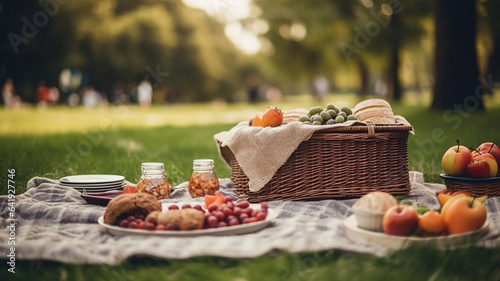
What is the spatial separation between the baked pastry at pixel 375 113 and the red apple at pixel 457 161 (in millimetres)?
588

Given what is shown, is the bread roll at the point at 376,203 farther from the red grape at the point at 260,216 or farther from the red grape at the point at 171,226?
the red grape at the point at 171,226

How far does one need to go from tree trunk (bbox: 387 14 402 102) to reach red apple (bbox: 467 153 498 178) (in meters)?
17.6

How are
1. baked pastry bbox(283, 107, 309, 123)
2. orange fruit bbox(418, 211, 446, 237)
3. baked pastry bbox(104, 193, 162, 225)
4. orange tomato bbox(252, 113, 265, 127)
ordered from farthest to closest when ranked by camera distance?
baked pastry bbox(283, 107, 309, 123) → orange tomato bbox(252, 113, 265, 127) → baked pastry bbox(104, 193, 162, 225) → orange fruit bbox(418, 211, 446, 237)

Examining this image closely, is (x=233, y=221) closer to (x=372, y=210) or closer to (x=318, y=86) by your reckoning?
(x=372, y=210)

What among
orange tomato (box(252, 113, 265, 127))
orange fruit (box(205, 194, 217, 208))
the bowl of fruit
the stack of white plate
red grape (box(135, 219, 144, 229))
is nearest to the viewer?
red grape (box(135, 219, 144, 229))

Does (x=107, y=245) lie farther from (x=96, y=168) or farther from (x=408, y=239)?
(x=96, y=168)

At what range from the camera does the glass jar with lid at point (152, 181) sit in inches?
192

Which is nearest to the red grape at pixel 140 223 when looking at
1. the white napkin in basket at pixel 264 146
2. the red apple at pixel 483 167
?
the white napkin in basket at pixel 264 146

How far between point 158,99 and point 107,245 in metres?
45.6

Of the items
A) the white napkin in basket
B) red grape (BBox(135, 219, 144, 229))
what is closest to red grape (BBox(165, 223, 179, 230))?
red grape (BBox(135, 219, 144, 229))

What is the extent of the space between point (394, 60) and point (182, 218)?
2121cm

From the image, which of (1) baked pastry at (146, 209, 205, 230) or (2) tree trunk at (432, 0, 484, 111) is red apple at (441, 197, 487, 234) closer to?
(1) baked pastry at (146, 209, 205, 230)

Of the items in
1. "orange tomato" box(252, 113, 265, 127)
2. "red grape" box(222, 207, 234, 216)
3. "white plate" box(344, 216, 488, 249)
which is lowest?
"white plate" box(344, 216, 488, 249)

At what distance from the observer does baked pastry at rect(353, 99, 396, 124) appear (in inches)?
207
